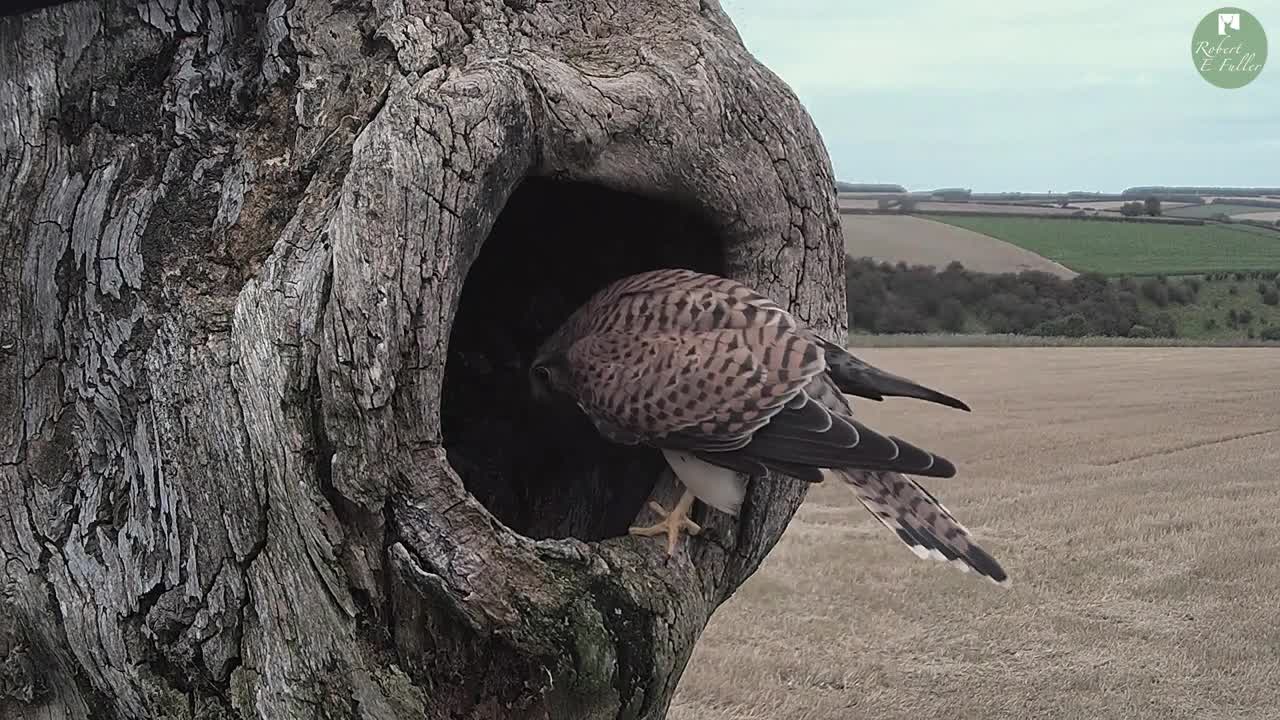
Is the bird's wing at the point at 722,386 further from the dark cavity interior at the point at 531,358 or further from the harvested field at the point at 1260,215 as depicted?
the harvested field at the point at 1260,215

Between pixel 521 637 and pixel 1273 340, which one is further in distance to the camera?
pixel 1273 340

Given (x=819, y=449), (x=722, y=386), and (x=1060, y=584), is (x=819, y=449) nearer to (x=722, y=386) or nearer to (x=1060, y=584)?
(x=722, y=386)

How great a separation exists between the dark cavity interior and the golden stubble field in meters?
1.24

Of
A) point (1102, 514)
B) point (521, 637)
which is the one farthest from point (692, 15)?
point (1102, 514)

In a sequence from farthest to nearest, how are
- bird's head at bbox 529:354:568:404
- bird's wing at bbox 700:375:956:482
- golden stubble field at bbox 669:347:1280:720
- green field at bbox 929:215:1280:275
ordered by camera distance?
green field at bbox 929:215:1280:275
golden stubble field at bbox 669:347:1280:720
bird's head at bbox 529:354:568:404
bird's wing at bbox 700:375:956:482

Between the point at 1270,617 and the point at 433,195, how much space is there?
3.31 meters

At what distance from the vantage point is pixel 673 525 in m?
1.97

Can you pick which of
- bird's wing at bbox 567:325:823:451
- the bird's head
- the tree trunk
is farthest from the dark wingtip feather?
the bird's head

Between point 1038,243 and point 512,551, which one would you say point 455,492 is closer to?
point 512,551

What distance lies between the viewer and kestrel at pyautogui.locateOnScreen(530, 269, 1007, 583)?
1.82 meters

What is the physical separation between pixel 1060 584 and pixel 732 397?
2441 mm

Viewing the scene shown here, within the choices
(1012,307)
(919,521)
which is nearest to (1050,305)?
(1012,307)

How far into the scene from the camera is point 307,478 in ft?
5.27

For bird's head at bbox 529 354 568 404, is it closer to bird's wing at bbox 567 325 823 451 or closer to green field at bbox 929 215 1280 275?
bird's wing at bbox 567 325 823 451
